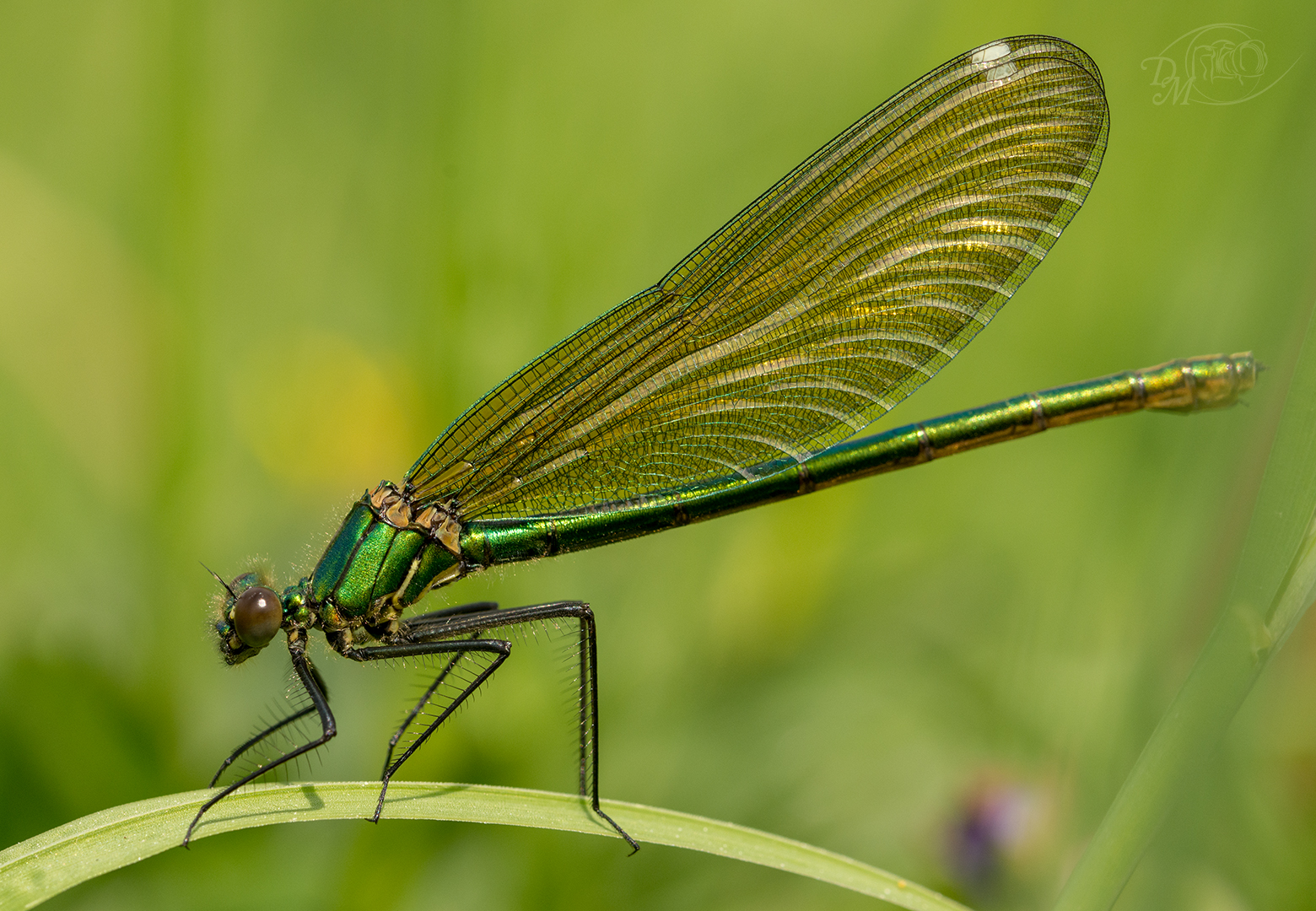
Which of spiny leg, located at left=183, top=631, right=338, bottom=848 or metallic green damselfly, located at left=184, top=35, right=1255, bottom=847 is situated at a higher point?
metallic green damselfly, located at left=184, top=35, right=1255, bottom=847

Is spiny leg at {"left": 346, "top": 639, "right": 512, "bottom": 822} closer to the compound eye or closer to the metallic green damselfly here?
the metallic green damselfly

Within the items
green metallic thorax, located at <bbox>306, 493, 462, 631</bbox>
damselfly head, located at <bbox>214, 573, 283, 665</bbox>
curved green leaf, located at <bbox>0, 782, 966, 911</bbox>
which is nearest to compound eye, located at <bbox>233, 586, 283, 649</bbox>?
damselfly head, located at <bbox>214, 573, 283, 665</bbox>

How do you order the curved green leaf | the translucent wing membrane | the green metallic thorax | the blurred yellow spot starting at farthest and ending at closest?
the blurred yellow spot
the green metallic thorax
the translucent wing membrane
the curved green leaf

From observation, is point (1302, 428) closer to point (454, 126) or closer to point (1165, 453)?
point (1165, 453)

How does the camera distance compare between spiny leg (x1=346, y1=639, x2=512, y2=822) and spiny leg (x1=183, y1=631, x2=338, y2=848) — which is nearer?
spiny leg (x1=183, y1=631, x2=338, y2=848)

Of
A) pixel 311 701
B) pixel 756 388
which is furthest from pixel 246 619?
pixel 756 388

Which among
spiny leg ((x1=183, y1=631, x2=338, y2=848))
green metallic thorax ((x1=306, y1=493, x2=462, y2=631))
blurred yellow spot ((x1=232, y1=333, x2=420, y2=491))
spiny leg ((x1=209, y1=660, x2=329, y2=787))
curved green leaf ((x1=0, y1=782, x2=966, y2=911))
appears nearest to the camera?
curved green leaf ((x1=0, y1=782, x2=966, y2=911))

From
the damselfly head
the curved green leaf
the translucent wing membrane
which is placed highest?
the translucent wing membrane
